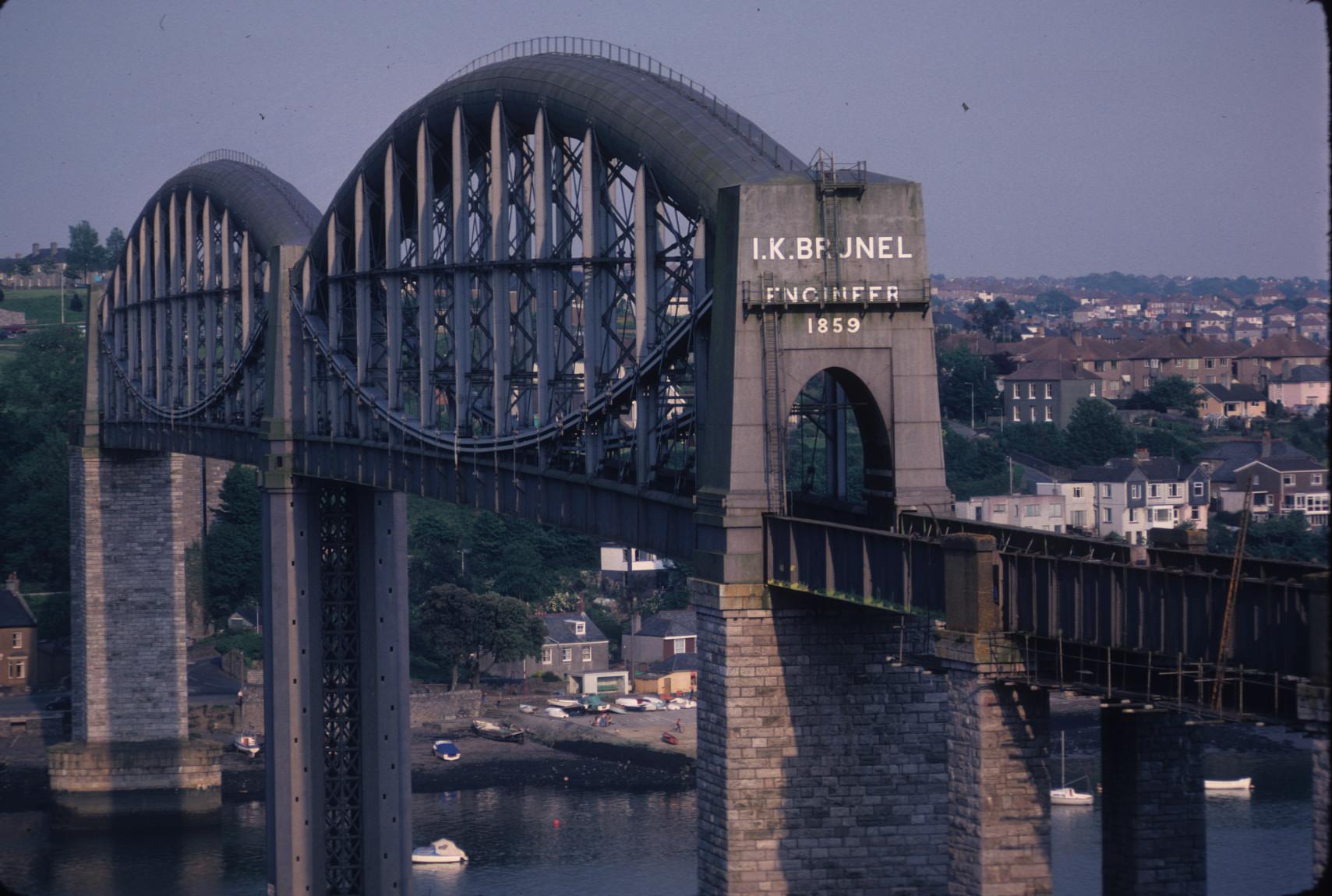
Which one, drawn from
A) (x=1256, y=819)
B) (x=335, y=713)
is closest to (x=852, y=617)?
(x=335, y=713)

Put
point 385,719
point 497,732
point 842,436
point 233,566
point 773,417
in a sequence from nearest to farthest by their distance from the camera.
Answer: point 773,417, point 842,436, point 385,719, point 497,732, point 233,566

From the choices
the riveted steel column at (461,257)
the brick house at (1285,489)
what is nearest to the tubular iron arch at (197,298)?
the riveted steel column at (461,257)

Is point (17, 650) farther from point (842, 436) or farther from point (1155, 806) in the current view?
point (1155, 806)

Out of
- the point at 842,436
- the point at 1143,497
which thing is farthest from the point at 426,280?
the point at 1143,497

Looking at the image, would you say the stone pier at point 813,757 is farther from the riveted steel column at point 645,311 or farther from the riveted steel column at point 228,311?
the riveted steel column at point 228,311

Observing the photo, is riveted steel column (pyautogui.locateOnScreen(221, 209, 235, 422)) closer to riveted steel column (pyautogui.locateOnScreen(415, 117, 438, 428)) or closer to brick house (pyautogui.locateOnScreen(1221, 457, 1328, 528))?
riveted steel column (pyautogui.locateOnScreen(415, 117, 438, 428))

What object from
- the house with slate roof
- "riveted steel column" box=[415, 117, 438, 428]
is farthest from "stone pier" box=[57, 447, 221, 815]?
the house with slate roof
